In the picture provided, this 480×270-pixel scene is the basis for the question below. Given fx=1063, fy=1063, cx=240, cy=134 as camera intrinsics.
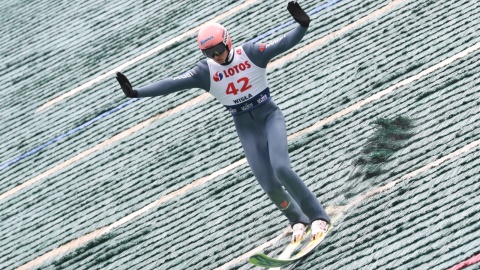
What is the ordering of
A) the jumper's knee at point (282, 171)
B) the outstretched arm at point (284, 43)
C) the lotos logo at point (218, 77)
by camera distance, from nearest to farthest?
1. the outstretched arm at point (284, 43)
2. the jumper's knee at point (282, 171)
3. the lotos logo at point (218, 77)

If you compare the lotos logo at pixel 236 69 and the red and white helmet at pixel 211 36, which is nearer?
the red and white helmet at pixel 211 36

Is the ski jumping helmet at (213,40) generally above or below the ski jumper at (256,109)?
above

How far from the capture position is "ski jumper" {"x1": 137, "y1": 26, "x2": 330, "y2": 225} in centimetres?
723

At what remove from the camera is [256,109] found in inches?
291

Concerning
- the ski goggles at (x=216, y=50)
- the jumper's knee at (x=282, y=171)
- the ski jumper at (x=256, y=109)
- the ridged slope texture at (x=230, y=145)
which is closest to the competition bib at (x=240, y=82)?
the ski jumper at (x=256, y=109)

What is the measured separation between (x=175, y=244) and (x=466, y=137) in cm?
234

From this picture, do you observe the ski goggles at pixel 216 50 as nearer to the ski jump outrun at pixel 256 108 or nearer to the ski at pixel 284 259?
the ski jump outrun at pixel 256 108

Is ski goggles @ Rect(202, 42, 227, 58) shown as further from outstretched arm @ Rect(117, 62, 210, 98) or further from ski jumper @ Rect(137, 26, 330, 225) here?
outstretched arm @ Rect(117, 62, 210, 98)

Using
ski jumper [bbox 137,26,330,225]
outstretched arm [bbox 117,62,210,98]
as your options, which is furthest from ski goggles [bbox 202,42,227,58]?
outstretched arm [bbox 117,62,210,98]

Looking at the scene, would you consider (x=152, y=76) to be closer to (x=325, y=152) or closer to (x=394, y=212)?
(x=325, y=152)

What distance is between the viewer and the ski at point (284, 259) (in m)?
6.93

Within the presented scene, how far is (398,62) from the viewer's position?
9070 millimetres

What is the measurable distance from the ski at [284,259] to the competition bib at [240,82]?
102 centimetres

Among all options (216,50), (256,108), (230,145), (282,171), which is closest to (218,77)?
(216,50)
